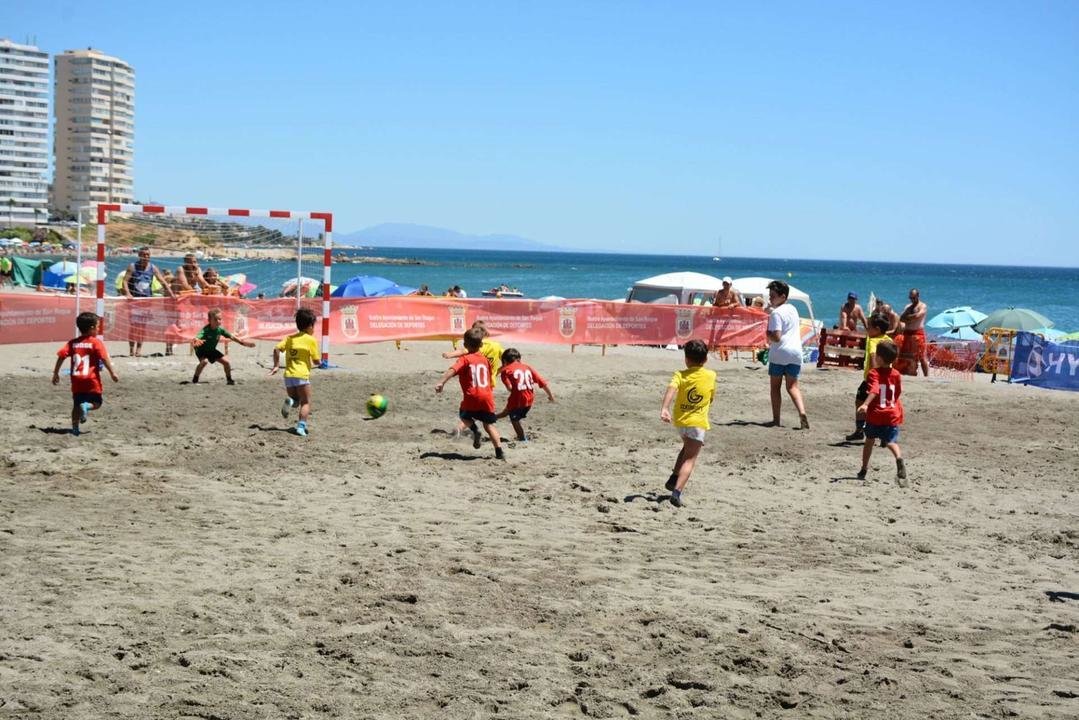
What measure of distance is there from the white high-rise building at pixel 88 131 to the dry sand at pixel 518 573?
182 metres

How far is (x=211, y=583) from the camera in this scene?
705 centimetres

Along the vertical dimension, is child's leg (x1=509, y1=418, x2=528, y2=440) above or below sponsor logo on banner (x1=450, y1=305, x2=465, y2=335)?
below

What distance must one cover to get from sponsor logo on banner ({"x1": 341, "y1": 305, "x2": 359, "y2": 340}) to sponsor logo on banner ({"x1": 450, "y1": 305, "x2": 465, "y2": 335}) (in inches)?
76.0

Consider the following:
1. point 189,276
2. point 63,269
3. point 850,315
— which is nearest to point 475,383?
point 189,276

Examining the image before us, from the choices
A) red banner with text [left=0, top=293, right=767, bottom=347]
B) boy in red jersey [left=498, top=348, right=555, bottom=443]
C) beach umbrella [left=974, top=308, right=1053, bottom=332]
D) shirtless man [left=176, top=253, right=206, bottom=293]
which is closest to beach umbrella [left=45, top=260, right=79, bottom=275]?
red banner with text [left=0, top=293, right=767, bottom=347]

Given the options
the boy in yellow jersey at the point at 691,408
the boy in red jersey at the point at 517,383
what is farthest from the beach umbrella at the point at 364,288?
the boy in yellow jersey at the point at 691,408

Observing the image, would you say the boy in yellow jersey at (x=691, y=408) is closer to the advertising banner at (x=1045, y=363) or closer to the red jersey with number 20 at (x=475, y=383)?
the red jersey with number 20 at (x=475, y=383)

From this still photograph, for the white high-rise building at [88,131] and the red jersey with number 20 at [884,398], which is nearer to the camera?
the red jersey with number 20 at [884,398]

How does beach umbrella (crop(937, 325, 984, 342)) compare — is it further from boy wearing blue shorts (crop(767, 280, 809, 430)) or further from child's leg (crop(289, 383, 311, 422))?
child's leg (crop(289, 383, 311, 422))

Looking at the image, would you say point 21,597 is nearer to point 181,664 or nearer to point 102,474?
point 181,664

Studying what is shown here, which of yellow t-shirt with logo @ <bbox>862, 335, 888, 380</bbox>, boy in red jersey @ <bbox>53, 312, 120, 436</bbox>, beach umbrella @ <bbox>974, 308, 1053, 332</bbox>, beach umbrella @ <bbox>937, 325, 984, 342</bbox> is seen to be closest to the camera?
boy in red jersey @ <bbox>53, 312, 120, 436</bbox>

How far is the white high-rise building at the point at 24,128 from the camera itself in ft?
531

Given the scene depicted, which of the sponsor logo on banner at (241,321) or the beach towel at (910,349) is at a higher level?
the beach towel at (910,349)

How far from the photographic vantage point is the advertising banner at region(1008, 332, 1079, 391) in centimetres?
2019
